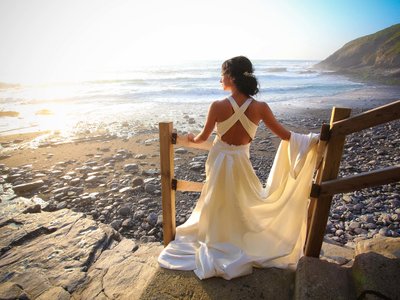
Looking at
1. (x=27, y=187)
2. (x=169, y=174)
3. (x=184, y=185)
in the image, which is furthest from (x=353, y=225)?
(x=27, y=187)

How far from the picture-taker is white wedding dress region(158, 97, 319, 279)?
3367 millimetres

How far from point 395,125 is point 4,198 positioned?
15.7 m

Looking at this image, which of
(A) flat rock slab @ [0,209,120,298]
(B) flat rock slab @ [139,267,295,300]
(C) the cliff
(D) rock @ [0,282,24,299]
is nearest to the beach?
(A) flat rock slab @ [0,209,120,298]

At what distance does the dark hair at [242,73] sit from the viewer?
3.35m

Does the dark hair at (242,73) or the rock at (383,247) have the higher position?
the dark hair at (242,73)

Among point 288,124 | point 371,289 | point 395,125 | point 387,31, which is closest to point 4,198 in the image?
point 371,289

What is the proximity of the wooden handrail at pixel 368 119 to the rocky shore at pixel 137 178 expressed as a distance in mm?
3442

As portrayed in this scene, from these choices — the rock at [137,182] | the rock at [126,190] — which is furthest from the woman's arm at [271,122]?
the rock at [137,182]

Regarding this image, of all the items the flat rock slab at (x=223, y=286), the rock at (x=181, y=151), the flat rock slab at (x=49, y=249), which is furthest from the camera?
the rock at (x=181, y=151)

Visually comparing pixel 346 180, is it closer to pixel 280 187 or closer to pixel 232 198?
pixel 280 187

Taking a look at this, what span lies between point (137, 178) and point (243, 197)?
5.54m

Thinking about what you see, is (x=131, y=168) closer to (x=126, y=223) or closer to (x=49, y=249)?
(x=126, y=223)

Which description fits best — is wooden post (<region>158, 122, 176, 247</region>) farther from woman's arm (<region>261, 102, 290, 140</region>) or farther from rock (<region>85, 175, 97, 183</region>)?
rock (<region>85, 175, 97, 183</region>)

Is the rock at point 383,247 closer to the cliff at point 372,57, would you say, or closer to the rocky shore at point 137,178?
the rocky shore at point 137,178
